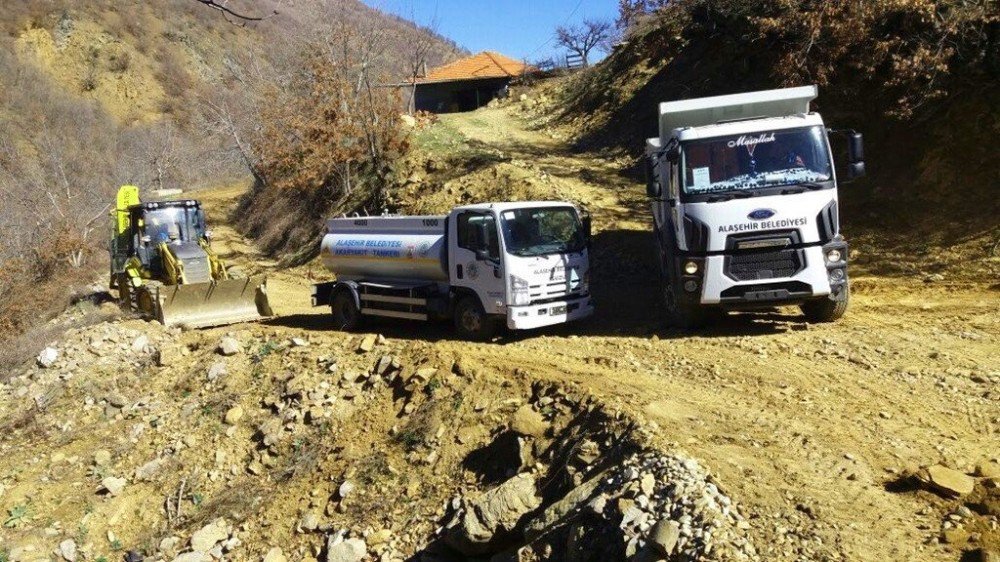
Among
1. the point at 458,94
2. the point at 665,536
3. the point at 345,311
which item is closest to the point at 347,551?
the point at 665,536

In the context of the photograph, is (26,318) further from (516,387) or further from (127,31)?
(127,31)

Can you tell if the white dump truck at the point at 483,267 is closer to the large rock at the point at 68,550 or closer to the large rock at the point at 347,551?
the large rock at the point at 347,551

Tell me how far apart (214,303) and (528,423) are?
9.17 metres

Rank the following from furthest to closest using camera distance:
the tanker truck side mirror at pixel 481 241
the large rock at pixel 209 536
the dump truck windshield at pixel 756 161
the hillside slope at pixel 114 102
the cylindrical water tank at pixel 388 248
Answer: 1. the hillside slope at pixel 114 102
2. the cylindrical water tank at pixel 388 248
3. the tanker truck side mirror at pixel 481 241
4. the dump truck windshield at pixel 756 161
5. the large rock at pixel 209 536

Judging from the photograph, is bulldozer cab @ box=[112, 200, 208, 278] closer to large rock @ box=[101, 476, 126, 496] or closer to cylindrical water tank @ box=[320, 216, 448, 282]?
cylindrical water tank @ box=[320, 216, 448, 282]

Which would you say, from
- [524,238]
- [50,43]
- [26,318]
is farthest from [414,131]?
[50,43]

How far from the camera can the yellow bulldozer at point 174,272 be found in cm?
1576

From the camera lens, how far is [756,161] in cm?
1062

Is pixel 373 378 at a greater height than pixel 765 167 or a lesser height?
lesser

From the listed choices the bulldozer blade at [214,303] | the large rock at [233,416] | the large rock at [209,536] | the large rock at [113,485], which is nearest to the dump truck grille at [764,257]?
the large rock at [209,536]

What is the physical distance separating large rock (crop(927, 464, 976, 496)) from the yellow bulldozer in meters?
12.8

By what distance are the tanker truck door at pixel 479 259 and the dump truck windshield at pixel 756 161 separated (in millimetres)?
2857

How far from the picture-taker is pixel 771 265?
10.4m

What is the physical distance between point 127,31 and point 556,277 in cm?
6416
